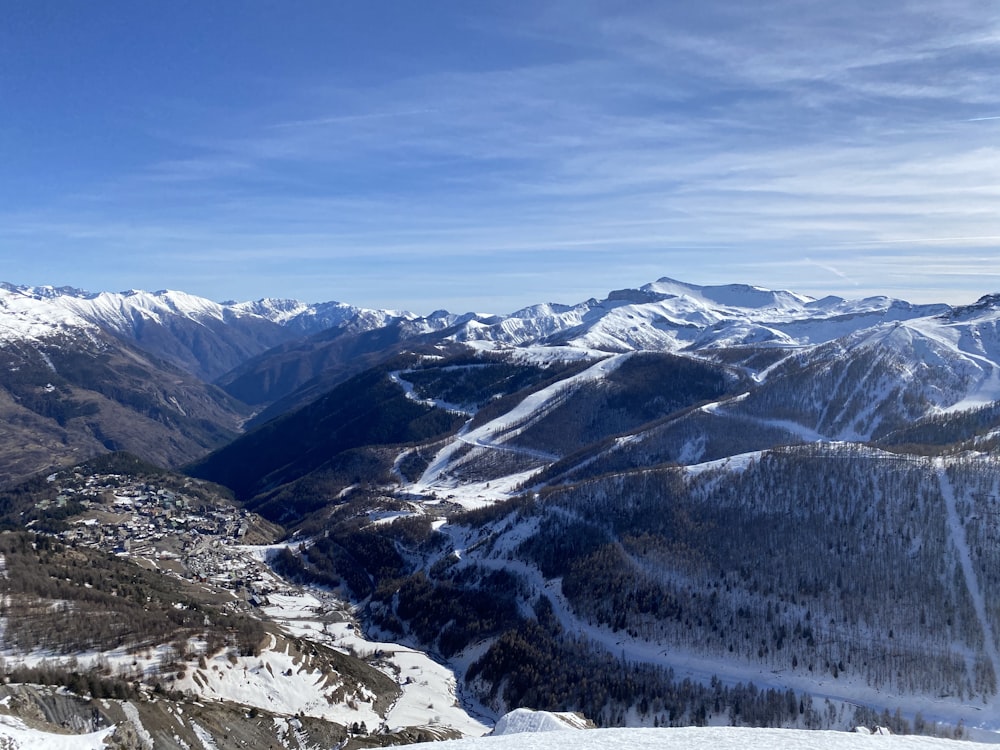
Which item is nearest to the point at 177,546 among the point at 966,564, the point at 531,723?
the point at 531,723

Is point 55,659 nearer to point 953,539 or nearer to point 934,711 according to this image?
point 934,711

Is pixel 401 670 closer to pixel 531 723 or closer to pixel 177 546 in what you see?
pixel 531 723

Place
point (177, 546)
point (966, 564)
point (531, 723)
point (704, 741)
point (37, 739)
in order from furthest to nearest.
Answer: point (177, 546) → point (966, 564) → point (531, 723) → point (37, 739) → point (704, 741)

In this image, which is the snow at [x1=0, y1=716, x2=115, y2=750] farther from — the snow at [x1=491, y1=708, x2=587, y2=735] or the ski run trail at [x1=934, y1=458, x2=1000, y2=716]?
the ski run trail at [x1=934, y1=458, x2=1000, y2=716]

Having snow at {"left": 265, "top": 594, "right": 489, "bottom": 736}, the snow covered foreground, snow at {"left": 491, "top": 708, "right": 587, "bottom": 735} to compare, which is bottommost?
snow at {"left": 265, "top": 594, "right": 489, "bottom": 736}

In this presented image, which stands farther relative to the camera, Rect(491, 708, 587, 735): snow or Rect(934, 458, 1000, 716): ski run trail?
Rect(934, 458, 1000, 716): ski run trail

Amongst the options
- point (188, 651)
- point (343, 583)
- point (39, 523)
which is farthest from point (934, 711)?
point (39, 523)

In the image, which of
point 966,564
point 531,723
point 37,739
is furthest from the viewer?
point 966,564

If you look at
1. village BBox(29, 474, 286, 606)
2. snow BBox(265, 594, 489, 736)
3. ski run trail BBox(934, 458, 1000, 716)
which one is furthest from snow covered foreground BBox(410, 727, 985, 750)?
village BBox(29, 474, 286, 606)

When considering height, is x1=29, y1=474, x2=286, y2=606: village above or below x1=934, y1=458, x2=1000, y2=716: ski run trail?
below
